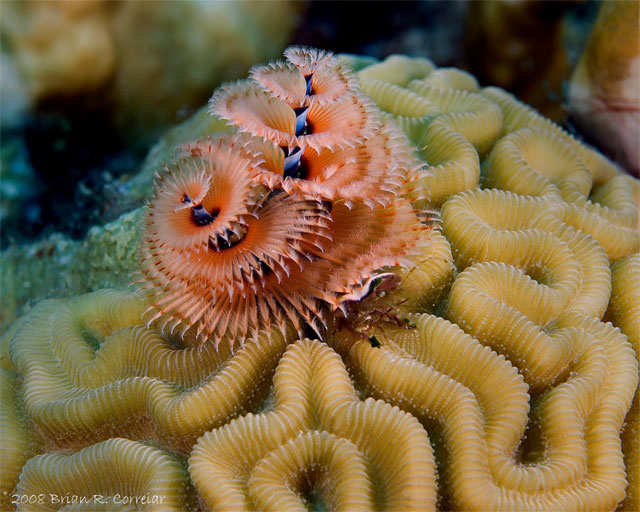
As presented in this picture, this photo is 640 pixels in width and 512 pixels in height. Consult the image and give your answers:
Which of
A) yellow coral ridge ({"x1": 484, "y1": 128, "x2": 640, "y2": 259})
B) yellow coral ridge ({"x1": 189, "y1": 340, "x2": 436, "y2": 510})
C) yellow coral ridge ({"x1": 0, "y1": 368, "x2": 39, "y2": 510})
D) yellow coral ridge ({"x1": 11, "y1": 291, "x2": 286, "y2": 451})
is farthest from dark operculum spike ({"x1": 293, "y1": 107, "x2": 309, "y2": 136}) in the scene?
yellow coral ridge ({"x1": 0, "y1": 368, "x2": 39, "y2": 510})

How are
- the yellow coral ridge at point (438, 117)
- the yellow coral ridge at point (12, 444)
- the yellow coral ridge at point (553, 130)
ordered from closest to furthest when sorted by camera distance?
the yellow coral ridge at point (12, 444), the yellow coral ridge at point (438, 117), the yellow coral ridge at point (553, 130)

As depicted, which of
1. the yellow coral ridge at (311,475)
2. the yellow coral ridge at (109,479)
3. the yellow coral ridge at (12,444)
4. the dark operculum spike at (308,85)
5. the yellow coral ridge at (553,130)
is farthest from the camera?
the yellow coral ridge at (553,130)

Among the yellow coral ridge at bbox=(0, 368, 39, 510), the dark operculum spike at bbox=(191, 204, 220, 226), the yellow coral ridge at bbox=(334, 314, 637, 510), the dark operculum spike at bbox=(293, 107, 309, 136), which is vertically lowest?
the yellow coral ridge at bbox=(0, 368, 39, 510)

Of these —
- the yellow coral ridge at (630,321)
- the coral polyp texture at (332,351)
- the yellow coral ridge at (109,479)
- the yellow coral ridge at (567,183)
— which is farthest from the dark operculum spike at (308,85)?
the yellow coral ridge at (630,321)

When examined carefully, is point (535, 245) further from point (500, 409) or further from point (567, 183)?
point (500, 409)

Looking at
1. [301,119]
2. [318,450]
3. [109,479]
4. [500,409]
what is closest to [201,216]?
[301,119]

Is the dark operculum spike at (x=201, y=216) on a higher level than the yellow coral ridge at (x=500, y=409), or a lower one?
higher

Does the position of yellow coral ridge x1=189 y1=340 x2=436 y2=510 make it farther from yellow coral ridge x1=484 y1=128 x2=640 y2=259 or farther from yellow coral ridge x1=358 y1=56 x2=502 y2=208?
yellow coral ridge x1=484 y1=128 x2=640 y2=259

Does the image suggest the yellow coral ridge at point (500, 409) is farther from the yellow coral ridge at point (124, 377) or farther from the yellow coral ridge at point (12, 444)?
the yellow coral ridge at point (12, 444)
